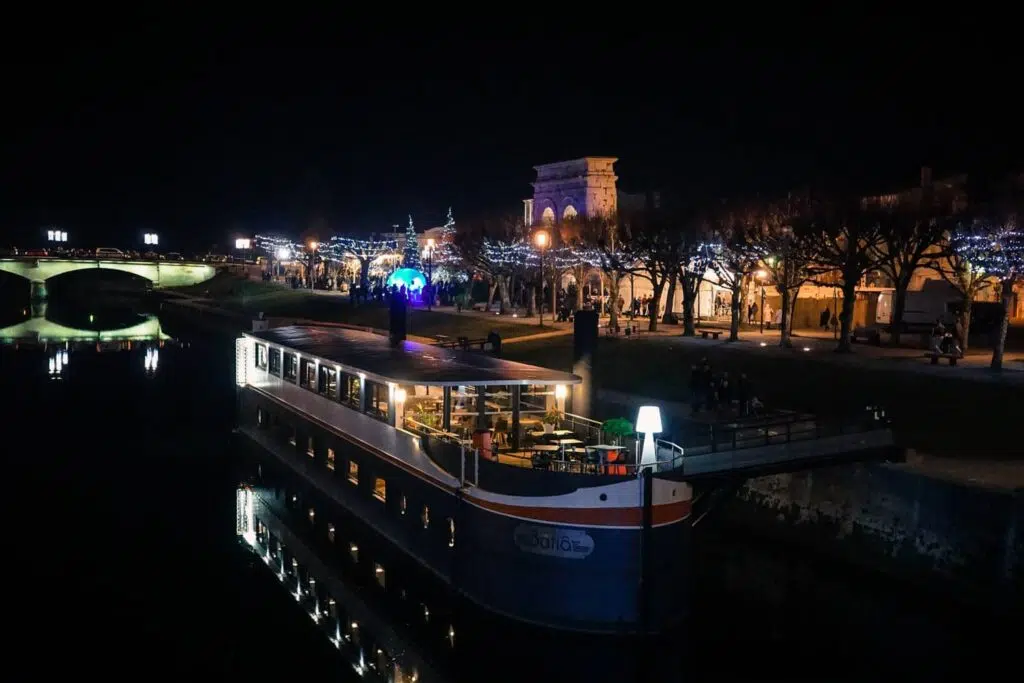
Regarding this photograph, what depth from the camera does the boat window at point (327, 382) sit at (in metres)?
30.5

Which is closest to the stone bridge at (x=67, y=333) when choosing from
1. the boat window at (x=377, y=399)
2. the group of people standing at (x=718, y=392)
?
the boat window at (x=377, y=399)

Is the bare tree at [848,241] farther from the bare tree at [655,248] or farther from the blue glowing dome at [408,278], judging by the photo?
the blue glowing dome at [408,278]

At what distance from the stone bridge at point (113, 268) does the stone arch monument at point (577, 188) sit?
2912 inches

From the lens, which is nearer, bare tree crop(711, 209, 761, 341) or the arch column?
bare tree crop(711, 209, 761, 341)

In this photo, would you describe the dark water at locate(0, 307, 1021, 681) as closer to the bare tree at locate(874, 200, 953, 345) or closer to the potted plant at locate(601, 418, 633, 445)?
the potted plant at locate(601, 418, 633, 445)

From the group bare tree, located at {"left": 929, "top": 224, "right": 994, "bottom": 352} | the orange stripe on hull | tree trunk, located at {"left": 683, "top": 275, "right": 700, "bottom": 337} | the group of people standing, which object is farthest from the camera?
tree trunk, located at {"left": 683, "top": 275, "right": 700, "bottom": 337}

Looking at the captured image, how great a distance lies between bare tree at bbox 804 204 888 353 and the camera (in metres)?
A: 43.2

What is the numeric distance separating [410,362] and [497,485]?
7.71m

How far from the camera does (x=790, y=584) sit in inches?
945

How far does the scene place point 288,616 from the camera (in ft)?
79.6

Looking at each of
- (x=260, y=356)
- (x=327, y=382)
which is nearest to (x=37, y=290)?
(x=260, y=356)

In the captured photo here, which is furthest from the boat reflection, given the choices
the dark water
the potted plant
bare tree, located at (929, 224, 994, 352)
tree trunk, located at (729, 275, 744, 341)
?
bare tree, located at (929, 224, 994, 352)

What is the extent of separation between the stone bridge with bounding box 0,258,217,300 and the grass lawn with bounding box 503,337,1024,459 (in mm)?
99471

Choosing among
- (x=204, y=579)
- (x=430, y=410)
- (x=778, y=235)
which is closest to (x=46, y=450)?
(x=204, y=579)
